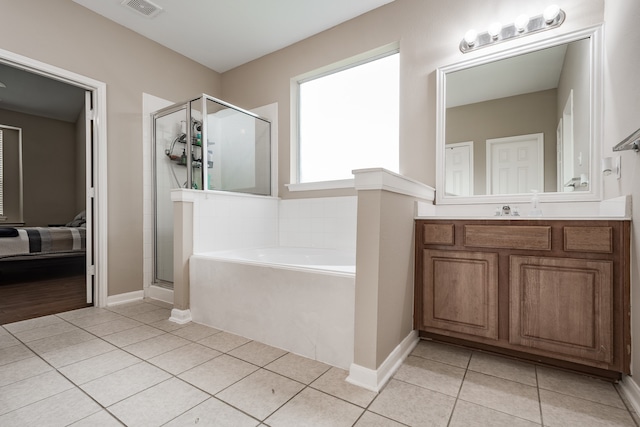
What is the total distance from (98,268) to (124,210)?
56 cm

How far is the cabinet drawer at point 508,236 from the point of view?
161 cm

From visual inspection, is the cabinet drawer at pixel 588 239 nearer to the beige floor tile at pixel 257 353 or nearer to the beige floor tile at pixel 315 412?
the beige floor tile at pixel 315 412

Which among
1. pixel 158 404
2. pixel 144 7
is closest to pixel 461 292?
pixel 158 404

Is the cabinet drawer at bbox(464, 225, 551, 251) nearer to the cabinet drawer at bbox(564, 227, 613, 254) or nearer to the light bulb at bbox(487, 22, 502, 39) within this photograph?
the cabinet drawer at bbox(564, 227, 613, 254)

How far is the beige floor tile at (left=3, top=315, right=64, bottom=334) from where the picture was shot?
2164 millimetres

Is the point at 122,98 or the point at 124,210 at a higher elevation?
the point at 122,98

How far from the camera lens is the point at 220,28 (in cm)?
293

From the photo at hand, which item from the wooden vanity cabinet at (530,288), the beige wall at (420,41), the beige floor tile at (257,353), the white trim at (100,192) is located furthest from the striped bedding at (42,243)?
the wooden vanity cabinet at (530,288)

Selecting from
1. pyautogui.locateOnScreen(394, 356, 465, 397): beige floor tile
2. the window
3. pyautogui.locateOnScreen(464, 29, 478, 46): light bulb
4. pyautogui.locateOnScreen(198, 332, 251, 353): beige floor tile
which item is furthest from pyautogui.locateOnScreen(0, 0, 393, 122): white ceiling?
pyautogui.locateOnScreen(394, 356, 465, 397): beige floor tile

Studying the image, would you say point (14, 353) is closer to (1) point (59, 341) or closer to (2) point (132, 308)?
(1) point (59, 341)

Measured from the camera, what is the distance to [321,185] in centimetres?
302

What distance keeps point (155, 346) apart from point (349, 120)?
2.45 metres

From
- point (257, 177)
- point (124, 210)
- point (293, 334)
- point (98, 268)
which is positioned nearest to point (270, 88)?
point (257, 177)

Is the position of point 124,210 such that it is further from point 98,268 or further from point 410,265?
point 410,265
